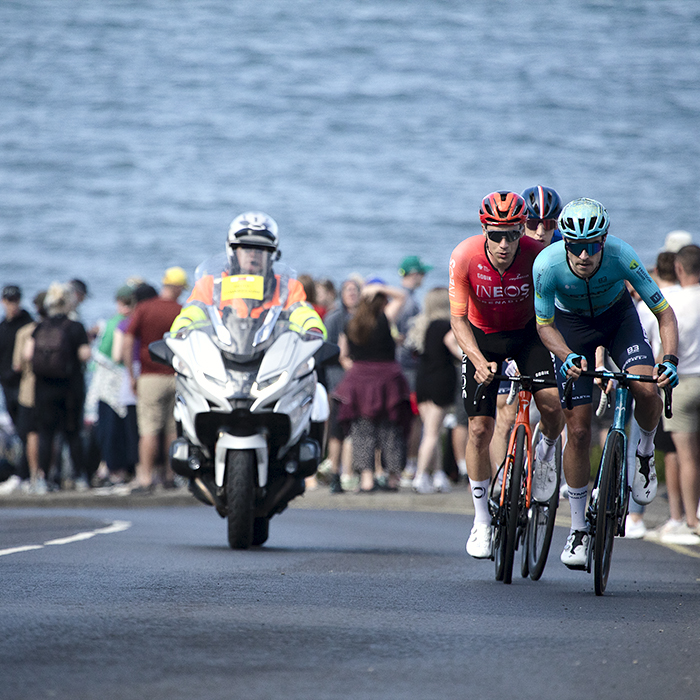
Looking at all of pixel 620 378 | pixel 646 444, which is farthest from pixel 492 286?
pixel 646 444

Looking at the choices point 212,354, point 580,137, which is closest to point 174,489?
point 212,354

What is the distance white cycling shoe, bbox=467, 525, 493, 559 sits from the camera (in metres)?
8.53

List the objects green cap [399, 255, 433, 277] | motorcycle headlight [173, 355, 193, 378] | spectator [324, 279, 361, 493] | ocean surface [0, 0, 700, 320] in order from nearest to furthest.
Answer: motorcycle headlight [173, 355, 193, 378]
spectator [324, 279, 361, 493]
green cap [399, 255, 433, 277]
ocean surface [0, 0, 700, 320]

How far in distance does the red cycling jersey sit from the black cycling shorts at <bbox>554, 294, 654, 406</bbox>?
0.32m

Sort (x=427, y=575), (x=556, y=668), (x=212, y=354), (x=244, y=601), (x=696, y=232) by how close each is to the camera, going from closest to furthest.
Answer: (x=556, y=668) < (x=244, y=601) < (x=427, y=575) < (x=212, y=354) < (x=696, y=232)

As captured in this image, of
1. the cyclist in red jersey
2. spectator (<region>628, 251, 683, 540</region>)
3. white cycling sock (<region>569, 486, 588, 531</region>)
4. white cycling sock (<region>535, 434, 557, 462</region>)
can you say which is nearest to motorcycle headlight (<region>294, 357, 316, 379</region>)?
the cyclist in red jersey

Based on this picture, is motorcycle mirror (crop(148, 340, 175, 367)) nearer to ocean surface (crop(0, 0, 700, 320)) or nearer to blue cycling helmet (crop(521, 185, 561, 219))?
blue cycling helmet (crop(521, 185, 561, 219))

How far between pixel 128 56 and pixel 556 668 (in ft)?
262

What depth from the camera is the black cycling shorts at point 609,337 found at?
8141 millimetres

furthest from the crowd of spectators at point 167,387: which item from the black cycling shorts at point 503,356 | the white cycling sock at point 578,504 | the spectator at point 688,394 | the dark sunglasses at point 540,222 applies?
the white cycling sock at point 578,504

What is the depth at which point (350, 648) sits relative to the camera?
5.46 meters

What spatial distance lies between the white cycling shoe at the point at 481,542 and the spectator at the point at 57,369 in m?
9.14

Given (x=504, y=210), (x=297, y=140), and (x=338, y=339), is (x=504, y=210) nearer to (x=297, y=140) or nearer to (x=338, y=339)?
(x=338, y=339)

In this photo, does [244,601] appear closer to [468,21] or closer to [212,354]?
[212,354]
